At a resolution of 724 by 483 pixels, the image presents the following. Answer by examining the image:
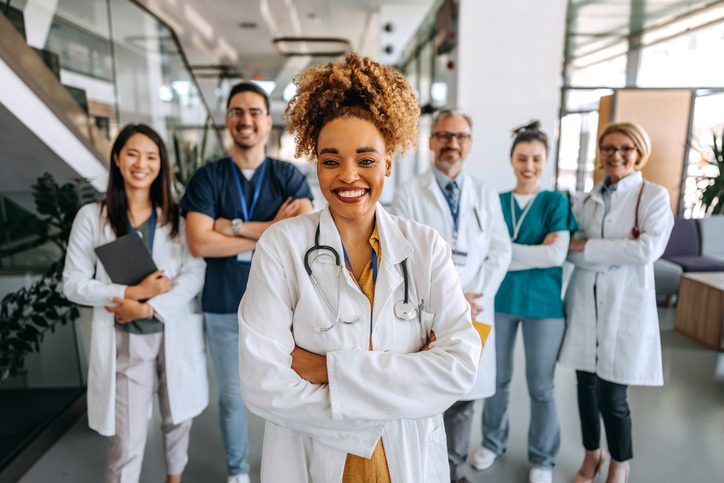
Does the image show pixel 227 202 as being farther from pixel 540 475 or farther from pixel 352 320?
pixel 540 475

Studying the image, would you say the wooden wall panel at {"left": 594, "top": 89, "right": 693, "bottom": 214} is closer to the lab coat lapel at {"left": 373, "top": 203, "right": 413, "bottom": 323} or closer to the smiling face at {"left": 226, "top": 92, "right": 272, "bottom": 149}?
the smiling face at {"left": 226, "top": 92, "right": 272, "bottom": 149}

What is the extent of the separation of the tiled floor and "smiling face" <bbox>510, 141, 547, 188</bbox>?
4.95 ft

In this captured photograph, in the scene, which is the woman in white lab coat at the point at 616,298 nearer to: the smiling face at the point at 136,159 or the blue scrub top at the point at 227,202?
the blue scrub top at the point at 227,202

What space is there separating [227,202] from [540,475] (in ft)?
6.58

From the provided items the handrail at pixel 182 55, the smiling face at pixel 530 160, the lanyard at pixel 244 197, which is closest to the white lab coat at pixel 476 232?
the smiling face at pixel 530 160

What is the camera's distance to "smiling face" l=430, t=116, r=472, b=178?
221 centimetres

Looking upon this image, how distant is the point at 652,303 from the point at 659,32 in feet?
17.2

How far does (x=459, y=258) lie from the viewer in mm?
2148

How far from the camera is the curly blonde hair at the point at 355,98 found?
117cm

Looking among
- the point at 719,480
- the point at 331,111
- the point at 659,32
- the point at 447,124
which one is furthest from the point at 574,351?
the point at 659,32

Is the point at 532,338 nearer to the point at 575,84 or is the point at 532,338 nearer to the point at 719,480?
the point at 719,480

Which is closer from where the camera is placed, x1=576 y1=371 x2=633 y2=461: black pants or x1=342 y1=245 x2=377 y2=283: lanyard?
x1=342 y1=245 x2=377 y2=283: lanyard

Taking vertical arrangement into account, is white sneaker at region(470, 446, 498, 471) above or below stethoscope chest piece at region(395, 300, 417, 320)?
below

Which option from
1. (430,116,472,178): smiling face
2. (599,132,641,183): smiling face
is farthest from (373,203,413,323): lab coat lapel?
(599,132,641,183): smiling face
